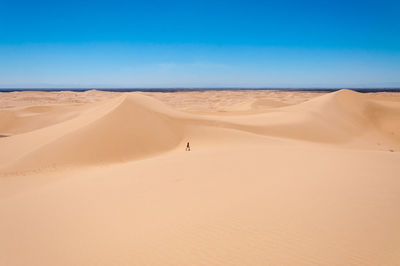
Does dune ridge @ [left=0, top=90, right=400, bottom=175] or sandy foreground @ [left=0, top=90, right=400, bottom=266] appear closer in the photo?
sandy foreground @ [left=0, top=90, right=400, bottom=266]

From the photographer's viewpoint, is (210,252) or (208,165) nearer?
(210,252)

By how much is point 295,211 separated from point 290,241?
0.96m

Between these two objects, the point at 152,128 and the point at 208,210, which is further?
the point at 152,128

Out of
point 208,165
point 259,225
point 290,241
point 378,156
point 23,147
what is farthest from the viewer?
point 23,147

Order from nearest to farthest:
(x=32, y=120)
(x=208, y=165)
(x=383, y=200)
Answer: (x=383, y=200) → (x=208, y=165) → (x=32, y=120)

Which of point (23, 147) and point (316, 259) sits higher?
point (316, 259)

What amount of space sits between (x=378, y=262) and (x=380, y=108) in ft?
95.2

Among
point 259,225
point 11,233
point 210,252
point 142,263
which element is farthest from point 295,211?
point 11,233

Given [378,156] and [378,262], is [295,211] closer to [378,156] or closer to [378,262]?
[378,262]

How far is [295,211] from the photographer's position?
14.9 ft

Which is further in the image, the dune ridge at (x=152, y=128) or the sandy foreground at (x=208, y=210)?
the dune ridge at (x=152, y=128)

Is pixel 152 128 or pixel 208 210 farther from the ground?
pixel 208 210

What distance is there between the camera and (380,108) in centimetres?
2652

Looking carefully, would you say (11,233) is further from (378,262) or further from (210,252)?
(378,262)
